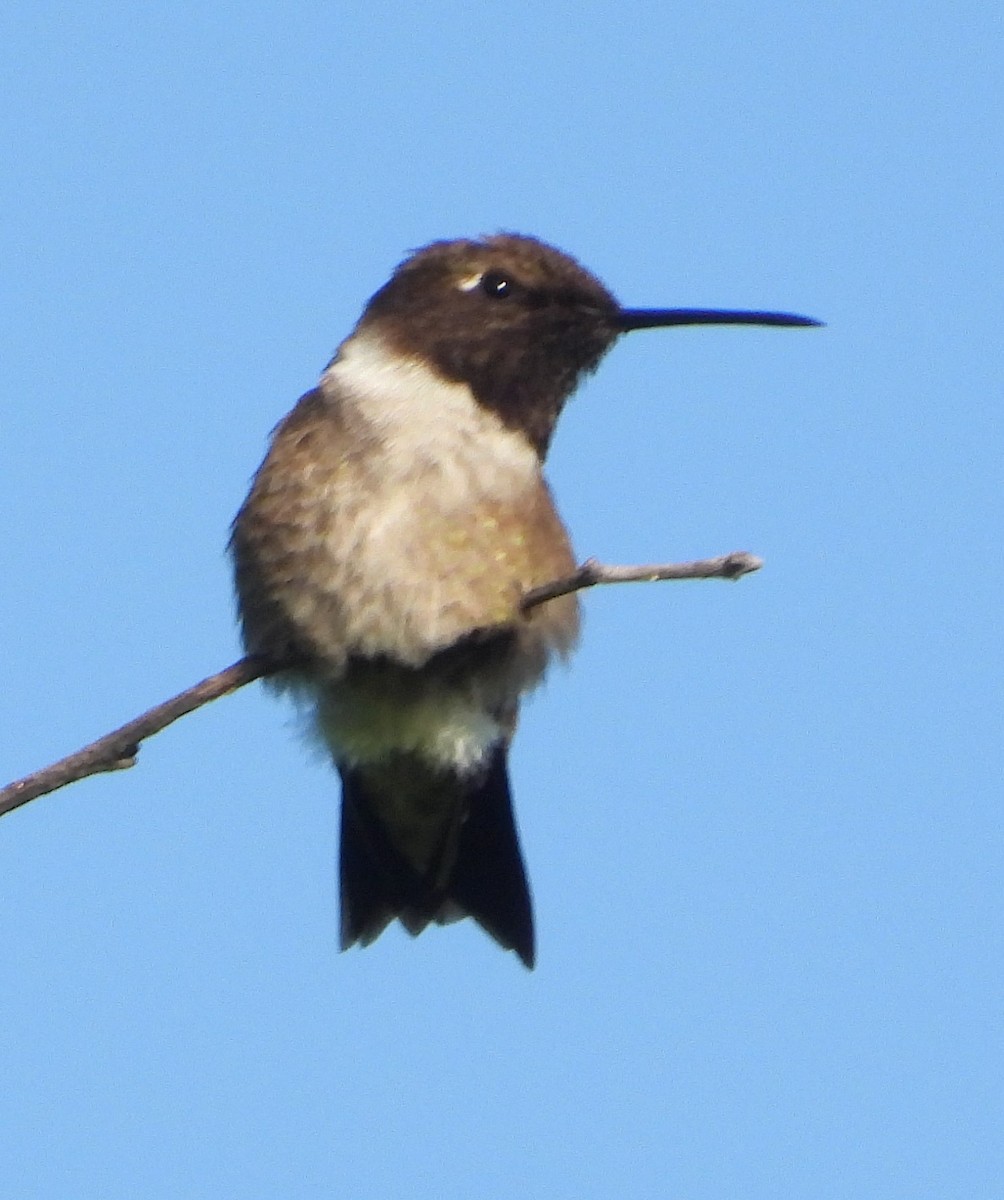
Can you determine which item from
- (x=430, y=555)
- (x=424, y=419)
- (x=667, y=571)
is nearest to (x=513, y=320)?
(x=424, y=419)

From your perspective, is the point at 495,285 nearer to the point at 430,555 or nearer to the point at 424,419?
the point at 424,419

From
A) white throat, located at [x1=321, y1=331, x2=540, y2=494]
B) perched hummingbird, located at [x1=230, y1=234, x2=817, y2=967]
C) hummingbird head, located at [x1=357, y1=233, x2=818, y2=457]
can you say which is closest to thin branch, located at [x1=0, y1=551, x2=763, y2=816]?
perched hummingbird, located at [x1=230, y1=234, x2=817, y2=967]

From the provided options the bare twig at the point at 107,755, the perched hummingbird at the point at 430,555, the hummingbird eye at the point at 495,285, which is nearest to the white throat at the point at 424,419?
the perched hummingbird at the point at 430,555

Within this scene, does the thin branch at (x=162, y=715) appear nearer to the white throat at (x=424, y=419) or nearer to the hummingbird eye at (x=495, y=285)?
the white throat at (x=424, y=419)

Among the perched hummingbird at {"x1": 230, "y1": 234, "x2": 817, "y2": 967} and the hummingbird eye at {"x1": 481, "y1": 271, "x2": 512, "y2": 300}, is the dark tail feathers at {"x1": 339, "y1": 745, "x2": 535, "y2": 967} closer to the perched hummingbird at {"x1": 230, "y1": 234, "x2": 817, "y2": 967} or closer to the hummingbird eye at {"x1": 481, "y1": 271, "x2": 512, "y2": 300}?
the perched hummingbird at {"x1": 230, "y1": 234, "x2": 817, "y2": 967}

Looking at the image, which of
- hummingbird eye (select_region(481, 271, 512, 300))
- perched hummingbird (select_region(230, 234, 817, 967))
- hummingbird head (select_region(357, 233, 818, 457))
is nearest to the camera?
perched hummingbird (select_region(230, 234, 817, 967))

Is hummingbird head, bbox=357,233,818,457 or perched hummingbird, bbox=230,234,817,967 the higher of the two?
hummingbird head, bbox=357,233,818,457

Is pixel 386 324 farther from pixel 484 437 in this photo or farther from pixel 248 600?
pixel 248 600

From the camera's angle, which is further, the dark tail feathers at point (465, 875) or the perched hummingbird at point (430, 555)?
the dark tail feathers at point (465, 875)
